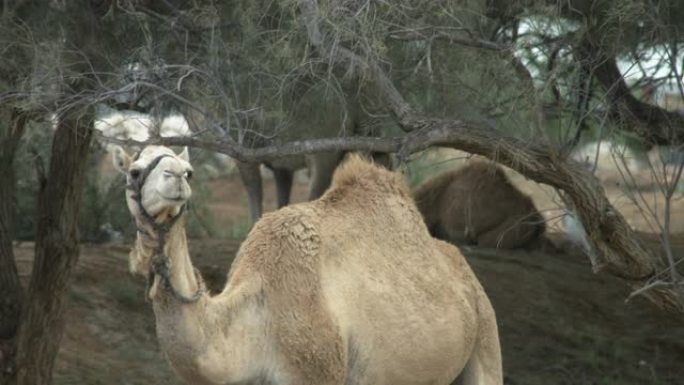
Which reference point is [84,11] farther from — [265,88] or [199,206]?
[199,206]

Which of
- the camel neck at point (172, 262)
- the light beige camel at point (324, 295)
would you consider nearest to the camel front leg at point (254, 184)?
the light beige camel at point (324, 295)

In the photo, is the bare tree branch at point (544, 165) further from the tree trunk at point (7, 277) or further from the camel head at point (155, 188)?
the tree trunk at point (7, 277)

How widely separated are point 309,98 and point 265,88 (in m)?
0.35

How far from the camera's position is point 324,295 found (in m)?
6.62

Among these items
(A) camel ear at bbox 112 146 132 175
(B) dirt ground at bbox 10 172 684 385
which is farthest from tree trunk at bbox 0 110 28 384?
(A) camel ear at bbox 112 146 132 175

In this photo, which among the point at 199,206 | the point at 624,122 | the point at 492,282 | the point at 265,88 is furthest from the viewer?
the point at 199,206

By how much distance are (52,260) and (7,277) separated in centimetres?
35

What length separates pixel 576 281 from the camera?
13203mm

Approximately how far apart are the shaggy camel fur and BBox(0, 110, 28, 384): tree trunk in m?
5.66

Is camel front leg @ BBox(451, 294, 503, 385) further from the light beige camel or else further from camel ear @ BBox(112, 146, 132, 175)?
camel ear @ BBox(112, 146, 132, 175)

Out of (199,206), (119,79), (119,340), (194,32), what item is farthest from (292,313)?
(199,206)

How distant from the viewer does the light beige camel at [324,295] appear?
576 cm

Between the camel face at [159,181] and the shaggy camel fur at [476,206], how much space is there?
28.8ft

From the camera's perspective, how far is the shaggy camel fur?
14297mm
